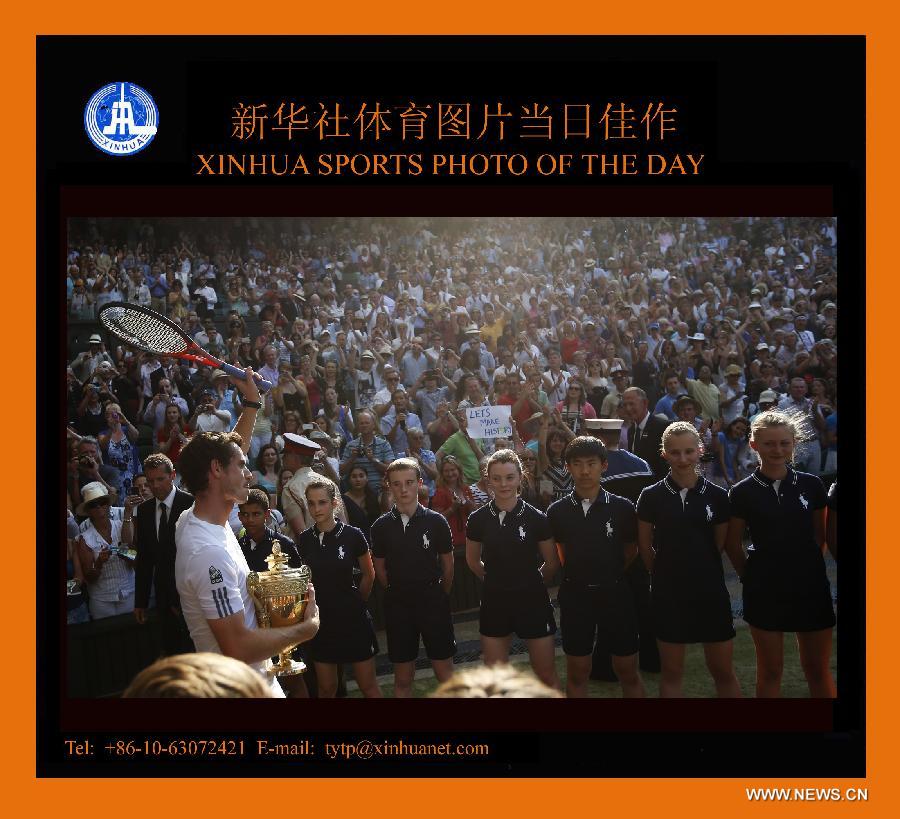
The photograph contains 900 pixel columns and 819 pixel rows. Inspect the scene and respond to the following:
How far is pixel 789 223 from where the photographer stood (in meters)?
10.5

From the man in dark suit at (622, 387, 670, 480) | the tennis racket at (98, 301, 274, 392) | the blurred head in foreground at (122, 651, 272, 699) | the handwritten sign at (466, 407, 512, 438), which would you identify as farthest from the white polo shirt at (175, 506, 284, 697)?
the man in dark suit at (622, 387, 670, 480)

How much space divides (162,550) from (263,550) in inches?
24.8

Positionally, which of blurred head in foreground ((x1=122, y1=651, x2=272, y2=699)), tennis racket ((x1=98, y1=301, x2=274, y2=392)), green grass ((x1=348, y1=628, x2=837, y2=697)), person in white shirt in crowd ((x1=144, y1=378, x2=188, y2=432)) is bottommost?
green grass ((x1=348, y1=628, x2=837, y2=697))

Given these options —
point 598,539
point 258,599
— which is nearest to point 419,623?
point 598,539

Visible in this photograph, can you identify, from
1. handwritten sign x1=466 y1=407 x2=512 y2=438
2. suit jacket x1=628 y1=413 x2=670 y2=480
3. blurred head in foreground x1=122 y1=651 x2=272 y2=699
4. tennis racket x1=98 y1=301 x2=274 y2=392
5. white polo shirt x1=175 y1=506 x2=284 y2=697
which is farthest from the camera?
handwritten sign x1=466 y1=407 x2=512 y2=438

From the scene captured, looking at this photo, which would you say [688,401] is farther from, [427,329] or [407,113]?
[407,113]

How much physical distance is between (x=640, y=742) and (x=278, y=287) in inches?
240

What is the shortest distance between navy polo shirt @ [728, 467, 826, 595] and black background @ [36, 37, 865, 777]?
185 mm

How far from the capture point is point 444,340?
9438mm

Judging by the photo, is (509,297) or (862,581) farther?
(509,297)

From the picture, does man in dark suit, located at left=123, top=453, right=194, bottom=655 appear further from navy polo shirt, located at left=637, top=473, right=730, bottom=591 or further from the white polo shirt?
navy polo shirt, located at left=637, top=473, right=730, bottom=591

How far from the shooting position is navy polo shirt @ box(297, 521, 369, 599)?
20.5 feet

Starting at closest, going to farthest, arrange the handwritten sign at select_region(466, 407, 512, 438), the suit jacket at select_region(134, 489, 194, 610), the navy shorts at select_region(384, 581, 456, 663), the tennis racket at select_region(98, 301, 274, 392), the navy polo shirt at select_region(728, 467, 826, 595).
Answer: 1. the tennis racket at select_region(98, 301, 274, 392)
2. the navy polo shirt at select_region(728, 467, 826, 595)
3. the suit jacket at select_region(134, 489, 194, 610)
4. the navy shorts at select_region(384, 581, 456, 663)
5. the handwritten sign at select_region(466, 407, 512, 438)

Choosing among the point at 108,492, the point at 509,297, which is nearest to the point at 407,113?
the point at 108,492
